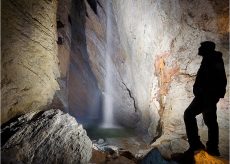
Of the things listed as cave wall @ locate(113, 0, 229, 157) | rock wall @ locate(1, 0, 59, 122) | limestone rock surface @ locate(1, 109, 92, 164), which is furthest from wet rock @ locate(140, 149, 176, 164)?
rock wall @ locate(1, 0, 59, 122)

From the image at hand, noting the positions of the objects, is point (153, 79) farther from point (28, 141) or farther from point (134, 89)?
point (28, 141)

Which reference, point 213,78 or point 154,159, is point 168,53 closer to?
point 213,78

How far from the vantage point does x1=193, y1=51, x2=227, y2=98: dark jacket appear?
155 inches

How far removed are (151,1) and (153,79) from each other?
83.6 inches

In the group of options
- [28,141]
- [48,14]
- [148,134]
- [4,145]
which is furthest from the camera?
[148,134]

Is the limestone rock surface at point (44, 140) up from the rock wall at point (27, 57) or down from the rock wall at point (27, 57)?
down

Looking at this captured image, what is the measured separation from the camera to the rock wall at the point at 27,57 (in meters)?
3.42

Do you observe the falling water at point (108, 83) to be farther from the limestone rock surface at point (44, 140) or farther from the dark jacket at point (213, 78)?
the limestone rock surface at point (44, 140)

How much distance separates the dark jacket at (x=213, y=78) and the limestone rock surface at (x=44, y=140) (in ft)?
7.26

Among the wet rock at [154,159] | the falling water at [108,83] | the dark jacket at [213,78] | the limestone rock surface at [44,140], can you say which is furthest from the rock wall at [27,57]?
the falling water at [108,83]

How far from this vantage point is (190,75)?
584cm

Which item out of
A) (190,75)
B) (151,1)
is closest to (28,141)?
(190,75)

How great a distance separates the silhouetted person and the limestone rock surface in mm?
1839

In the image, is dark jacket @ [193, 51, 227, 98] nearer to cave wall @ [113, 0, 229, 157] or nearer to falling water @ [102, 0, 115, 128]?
cave wall @ [113, 0, 229, 157]
